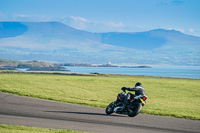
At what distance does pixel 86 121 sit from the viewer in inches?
659

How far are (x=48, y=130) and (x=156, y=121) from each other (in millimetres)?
5939

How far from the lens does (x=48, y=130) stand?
45.4 feet

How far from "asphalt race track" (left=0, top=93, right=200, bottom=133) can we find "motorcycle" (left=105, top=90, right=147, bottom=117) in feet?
1.09

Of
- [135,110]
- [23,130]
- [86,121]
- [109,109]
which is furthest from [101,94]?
[23,130]

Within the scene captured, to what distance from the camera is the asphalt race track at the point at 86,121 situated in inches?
595

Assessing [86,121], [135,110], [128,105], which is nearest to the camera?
[86,121]

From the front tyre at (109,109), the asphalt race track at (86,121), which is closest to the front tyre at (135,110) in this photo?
the asphalt race track at (86,121)

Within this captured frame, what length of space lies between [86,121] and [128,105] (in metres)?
3.18

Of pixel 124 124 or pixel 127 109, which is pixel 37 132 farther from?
pixel 127 109

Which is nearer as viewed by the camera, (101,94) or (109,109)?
(109,109)

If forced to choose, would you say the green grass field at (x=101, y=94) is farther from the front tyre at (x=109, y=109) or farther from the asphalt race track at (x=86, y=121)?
the asphalt race track at (x=86, y=121)

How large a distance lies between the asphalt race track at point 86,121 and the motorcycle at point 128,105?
33 centimetres

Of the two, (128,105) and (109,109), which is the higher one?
(128,105)

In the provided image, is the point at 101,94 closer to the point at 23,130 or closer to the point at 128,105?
the point at 128,105
